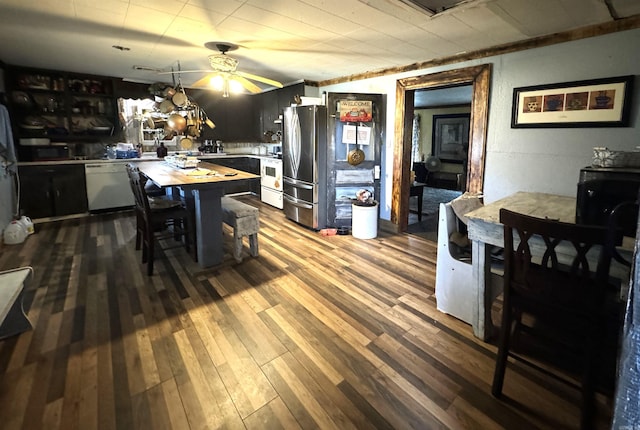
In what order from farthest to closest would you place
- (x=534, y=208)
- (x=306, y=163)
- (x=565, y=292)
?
(x=306, y=163)
(x=534, y=208)
(x=565, y=292)

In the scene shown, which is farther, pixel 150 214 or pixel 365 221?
pixel 365 221

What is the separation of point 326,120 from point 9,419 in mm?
3810

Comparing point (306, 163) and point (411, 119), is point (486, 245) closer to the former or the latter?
point (411, 119)

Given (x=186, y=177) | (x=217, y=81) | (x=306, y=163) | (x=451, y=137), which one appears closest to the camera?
(x=186, y=177)

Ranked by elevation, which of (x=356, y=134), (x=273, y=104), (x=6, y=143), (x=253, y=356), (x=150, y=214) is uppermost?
(x=273, y=104)

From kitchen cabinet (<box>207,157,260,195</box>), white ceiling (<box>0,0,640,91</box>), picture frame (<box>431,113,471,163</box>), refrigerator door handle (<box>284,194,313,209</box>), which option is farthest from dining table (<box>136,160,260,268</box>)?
picture frame (<box>431,113,471,163</box>)

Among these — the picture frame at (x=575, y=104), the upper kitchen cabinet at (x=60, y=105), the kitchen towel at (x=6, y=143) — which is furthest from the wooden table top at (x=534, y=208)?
the upper kitchen cabinet at (x=60, y=105)

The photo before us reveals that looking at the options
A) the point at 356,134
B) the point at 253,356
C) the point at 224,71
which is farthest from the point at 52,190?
the point at 253,356

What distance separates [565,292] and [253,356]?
66.3 inches

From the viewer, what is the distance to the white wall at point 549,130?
2539 mm

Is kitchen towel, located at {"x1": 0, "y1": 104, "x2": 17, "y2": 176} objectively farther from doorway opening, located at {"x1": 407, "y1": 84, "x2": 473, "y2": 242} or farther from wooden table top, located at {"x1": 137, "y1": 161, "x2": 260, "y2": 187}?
doorway opening, located at {"x1": 407, "y1": 84, "x2": 473, "y2": 242}

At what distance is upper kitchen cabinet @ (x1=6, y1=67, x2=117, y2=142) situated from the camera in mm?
4668

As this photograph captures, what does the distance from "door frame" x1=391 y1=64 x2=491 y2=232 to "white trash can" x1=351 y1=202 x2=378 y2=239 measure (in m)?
0.45

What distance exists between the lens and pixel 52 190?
473 cm
